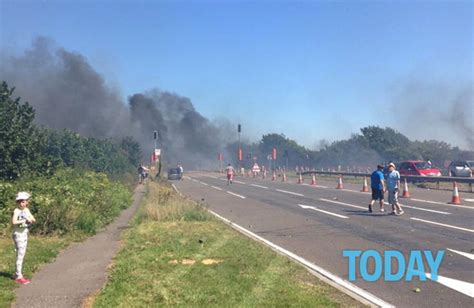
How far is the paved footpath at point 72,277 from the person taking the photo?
6352 mm

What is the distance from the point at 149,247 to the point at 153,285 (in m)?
3.14

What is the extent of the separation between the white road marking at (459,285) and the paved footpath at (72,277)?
470 cm

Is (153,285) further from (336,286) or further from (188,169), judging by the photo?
(188,169)

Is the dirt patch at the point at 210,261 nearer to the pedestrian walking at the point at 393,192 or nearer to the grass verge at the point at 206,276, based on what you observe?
the grass verge at the point at 206,276

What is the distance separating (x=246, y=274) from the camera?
7.54 metres

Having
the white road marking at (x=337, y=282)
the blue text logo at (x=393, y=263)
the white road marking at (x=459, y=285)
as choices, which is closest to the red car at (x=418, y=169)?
the blue text logo at (x=393, y=263)

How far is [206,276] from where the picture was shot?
741cm

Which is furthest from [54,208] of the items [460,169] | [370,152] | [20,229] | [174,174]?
[370,152]

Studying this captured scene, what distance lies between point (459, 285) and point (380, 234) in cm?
491

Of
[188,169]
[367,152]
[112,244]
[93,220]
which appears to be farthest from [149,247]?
[188,169]

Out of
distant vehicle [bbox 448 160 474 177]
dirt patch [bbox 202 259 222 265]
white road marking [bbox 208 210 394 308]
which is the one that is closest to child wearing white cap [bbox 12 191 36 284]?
dirt patch [bbox 202 259 222 265]

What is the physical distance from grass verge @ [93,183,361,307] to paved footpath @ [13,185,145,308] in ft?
0.78

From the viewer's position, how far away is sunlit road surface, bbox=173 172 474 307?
22.4 ft

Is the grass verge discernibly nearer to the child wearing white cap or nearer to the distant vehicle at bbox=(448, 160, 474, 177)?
the child wearing white cap
